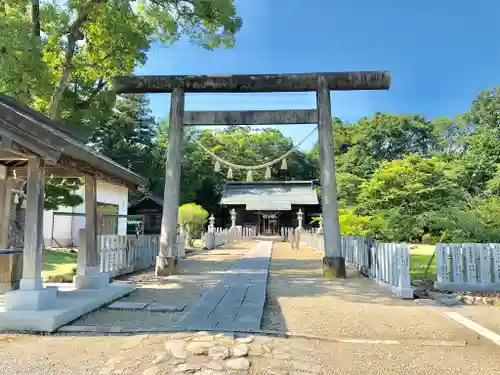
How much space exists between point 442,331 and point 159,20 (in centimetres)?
1089

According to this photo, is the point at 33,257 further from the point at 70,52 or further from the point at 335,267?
the point at 70,52

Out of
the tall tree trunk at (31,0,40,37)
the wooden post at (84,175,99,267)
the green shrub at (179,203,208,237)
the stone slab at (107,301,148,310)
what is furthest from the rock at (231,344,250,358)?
the green shrub at (179,203,208,237)

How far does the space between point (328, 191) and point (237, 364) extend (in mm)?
7171

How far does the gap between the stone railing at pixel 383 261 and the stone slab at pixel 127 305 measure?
4663mm

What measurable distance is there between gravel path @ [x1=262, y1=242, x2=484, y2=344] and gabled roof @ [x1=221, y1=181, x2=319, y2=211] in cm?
2762

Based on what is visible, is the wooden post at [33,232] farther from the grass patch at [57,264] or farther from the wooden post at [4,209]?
the grass patch at [57,264]

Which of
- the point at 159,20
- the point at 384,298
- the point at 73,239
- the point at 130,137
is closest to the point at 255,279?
the point at 384,298

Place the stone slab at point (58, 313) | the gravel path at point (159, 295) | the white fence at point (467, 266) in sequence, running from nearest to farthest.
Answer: the stone slab at point (58, 313) < the gravel path at point (159, 295) < the white fence at point (467, 266)

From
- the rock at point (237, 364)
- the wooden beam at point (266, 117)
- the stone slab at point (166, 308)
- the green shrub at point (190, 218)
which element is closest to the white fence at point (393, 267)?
the wooden beam at point (266, 117)

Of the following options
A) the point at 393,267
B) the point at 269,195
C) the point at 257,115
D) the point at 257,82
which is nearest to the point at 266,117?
the point at 257,115

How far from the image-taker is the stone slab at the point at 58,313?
16.0 ft

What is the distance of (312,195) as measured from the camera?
3838 centimetres

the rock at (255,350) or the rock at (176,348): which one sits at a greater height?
the rock at (176,348)

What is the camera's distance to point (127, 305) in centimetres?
643
